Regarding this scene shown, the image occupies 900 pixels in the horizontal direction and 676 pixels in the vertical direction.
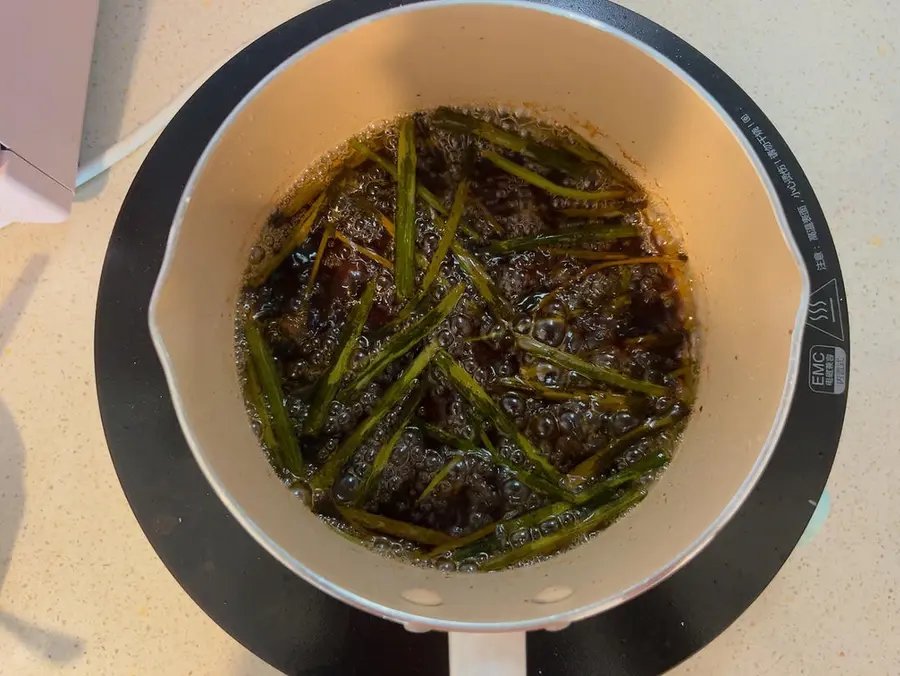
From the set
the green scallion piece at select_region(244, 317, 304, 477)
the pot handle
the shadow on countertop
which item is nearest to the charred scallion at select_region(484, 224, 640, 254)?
the green scallion piece at select_region(244, 317, 304, 477)

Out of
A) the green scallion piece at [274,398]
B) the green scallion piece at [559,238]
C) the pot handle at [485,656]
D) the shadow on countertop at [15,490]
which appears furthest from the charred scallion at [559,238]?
the shadow on countertop at [15,490]

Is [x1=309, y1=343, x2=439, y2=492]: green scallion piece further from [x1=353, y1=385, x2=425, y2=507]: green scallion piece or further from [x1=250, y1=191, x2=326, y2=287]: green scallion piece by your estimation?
[x1=250, y1=191, x2=326, y2=287]: green scallion piece

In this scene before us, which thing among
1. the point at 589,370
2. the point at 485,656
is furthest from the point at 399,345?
the point at 485,656

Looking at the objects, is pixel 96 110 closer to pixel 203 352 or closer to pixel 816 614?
pixel 203 352

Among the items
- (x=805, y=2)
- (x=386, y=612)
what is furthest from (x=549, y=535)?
(x=805, y=2)

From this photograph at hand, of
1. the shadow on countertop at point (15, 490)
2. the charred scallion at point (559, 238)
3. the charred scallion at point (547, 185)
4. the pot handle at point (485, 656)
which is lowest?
Answer: the shadow on countertop at point (15, 490)

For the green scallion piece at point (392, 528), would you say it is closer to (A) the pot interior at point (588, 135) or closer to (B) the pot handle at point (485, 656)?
(A) the pot interior at point (588, 135)
